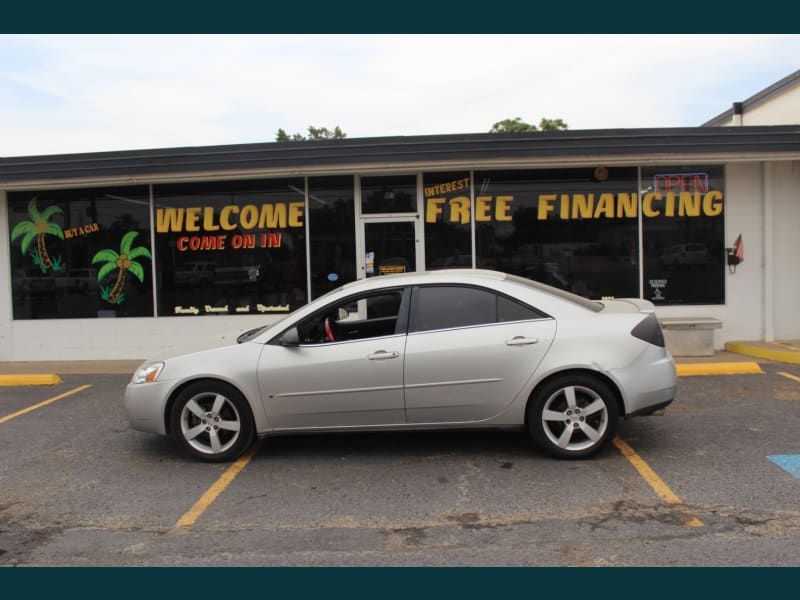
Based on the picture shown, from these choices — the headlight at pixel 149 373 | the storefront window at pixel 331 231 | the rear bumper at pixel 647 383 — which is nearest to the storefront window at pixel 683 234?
the storefront window at pixel 331 231

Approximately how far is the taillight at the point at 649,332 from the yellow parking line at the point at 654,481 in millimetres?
960

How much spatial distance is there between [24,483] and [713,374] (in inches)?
314

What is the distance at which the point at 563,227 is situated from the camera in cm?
1042

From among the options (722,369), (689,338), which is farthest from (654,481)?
(689,338)

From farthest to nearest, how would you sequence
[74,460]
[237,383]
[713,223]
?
[713,223], [74,460], [237,383]

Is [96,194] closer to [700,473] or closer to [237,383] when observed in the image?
[237,383]

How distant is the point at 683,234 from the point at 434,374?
7073mm

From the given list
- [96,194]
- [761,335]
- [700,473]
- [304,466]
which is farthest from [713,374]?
[96,194]

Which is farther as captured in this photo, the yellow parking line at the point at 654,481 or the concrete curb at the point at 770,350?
the concrete curb at the point at 770,350

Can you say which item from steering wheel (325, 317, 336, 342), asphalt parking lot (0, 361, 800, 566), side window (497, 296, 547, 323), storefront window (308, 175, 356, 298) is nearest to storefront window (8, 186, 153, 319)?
storefront window (308, 175, 356, 298)

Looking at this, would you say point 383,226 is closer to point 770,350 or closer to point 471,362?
point 471,362

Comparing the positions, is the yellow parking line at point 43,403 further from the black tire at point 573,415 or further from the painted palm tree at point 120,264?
the black tire at point 573,415

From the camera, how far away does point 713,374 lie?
8.49m

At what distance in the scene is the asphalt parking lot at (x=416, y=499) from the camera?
3.72 meters
